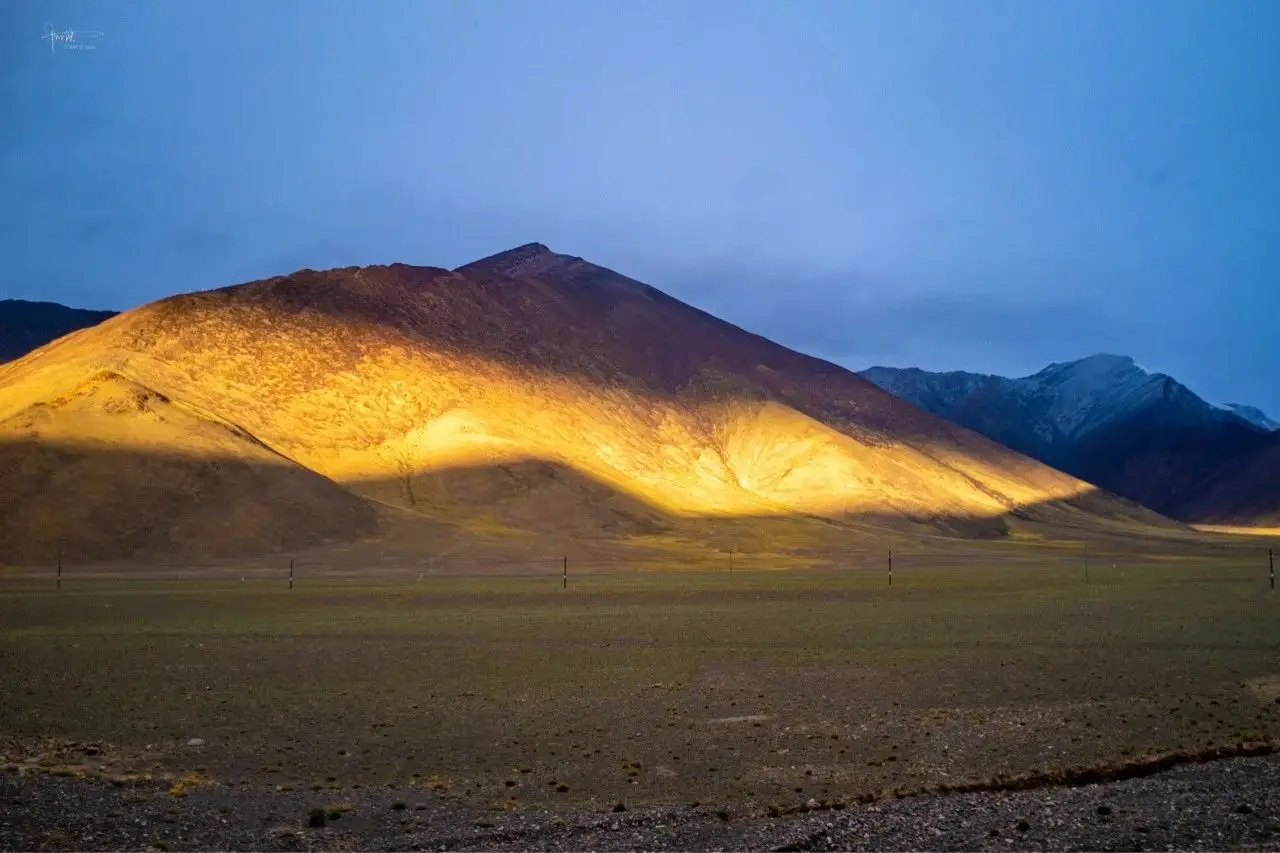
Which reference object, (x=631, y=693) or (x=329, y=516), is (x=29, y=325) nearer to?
(x=329, y=516)

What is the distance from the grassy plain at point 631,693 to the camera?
13.2m

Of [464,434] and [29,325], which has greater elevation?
[29,325]

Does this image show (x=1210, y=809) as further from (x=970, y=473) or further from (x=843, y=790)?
(x=970, y=473)

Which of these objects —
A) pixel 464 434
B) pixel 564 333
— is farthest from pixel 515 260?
pixel 464 434

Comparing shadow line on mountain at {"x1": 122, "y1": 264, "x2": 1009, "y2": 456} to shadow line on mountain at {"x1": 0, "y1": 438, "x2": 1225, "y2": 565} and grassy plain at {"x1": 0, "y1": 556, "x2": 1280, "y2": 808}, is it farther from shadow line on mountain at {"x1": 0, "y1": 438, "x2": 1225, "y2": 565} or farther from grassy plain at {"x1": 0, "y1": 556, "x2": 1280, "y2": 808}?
grassy plain at {"x1": 0, "y1": 556, "x2": 1280, "y2": 808}

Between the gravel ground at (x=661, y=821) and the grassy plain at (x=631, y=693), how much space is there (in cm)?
81

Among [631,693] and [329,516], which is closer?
[631,693]

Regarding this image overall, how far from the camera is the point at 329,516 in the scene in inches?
2707

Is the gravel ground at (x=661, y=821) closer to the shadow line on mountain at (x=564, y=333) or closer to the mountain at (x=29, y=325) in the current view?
the shadow line on mountain at (x=564, y=333)

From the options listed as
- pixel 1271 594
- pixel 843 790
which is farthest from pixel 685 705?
pixel 1271 594

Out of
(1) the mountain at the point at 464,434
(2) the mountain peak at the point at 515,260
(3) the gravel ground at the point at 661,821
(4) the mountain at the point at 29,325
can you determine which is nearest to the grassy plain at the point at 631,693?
(3) the gravel ground at the point at 661,821

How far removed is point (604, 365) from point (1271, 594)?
317 feet

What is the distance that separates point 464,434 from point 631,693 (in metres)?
78.7

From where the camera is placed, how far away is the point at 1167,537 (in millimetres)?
111750
